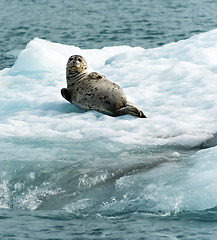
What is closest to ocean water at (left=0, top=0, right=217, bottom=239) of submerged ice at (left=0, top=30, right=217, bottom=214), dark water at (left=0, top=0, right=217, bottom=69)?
submerged ice at (left=0, top=30, right=217, bottom=214)

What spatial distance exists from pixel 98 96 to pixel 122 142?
148 centimetres

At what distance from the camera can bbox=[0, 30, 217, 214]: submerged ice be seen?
453 cm

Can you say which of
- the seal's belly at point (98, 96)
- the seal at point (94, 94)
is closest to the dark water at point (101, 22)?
the seal at point (94, 94)

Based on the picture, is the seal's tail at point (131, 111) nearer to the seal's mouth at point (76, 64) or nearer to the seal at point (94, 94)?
the seal at point (94, 94)

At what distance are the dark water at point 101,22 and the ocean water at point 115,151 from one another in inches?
166

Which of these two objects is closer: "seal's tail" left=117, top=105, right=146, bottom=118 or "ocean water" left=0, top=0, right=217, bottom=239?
"ocean water" left=0, top=0, right=217, bottom=239

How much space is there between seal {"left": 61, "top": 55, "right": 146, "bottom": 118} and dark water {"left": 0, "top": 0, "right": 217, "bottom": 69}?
5.04 m

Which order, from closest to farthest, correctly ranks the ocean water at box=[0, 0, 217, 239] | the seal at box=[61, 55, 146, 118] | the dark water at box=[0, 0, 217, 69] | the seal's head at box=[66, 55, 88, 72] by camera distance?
1. the ocean water at box=[0, 0, 217, 239]
2. the seal at box=[61, 55, 146, 118]
3. the seal's head at box=[66, 55, 88, 72]
4. the dark water at box=[0, 0, 217, 69]

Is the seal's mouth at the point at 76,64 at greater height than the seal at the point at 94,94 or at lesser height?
greater

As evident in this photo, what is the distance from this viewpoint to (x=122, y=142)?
230 inches

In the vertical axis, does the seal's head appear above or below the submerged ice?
above

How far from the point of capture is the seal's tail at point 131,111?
22.0 ft

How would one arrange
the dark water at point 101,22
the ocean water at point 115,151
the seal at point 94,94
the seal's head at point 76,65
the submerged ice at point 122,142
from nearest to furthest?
1. the ocean water at point 115,151
2. the submerged ice at point 122,142
3. the seal at point 94,94
4. the seal's head at point 76,65
5. the dark water at point 101,22

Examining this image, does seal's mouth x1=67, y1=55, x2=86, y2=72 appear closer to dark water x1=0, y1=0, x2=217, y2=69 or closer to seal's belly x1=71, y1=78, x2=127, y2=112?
seal's belly x1=71, y1=78, x2=127, y2=112
